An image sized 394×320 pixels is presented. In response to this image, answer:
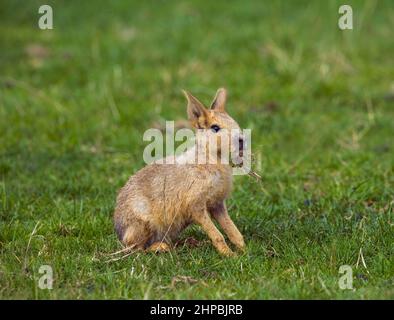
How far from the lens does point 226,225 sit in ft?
18.4

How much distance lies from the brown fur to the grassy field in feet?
0.55

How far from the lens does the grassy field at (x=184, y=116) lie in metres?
5.06

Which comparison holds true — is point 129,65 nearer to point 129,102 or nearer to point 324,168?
point 129,102

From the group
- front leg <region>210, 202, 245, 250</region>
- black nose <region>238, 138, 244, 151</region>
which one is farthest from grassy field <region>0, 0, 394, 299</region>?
black nose <region>238, 138, 244, 151</region>

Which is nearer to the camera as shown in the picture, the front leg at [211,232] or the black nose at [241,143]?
the black nose at [241,143]

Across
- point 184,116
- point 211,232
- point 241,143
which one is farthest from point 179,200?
point 184,116

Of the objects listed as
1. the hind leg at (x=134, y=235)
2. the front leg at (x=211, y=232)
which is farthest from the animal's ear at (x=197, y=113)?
the hind leg at (x=134, y=235)

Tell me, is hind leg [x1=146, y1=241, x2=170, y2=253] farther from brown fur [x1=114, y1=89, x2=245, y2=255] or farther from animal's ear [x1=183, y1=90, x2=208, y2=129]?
animal's ear [x1=183, y1=90, x2=208, y2=129]

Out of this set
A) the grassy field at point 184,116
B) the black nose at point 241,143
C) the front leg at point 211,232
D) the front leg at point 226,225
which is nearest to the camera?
the grassy field at point 184,116

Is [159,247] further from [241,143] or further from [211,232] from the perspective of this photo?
[241,143]

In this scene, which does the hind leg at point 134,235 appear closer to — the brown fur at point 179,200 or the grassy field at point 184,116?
the brown fur at point 179,200

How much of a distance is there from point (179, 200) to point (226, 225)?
0.39 meters
